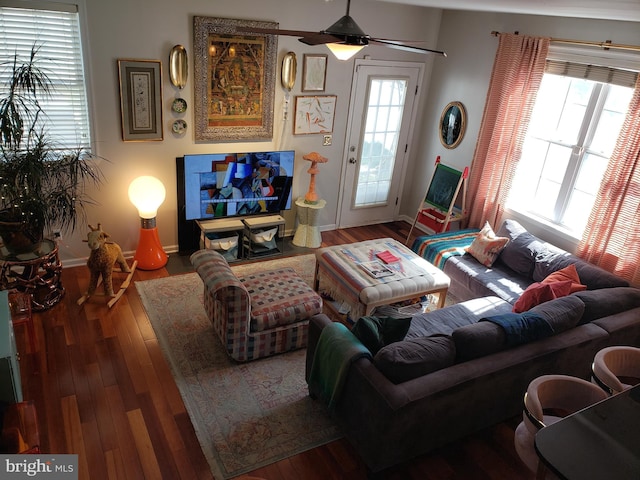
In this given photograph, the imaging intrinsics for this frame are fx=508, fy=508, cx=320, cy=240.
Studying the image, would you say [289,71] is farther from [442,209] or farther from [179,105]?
[442,209]

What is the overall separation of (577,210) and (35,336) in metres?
4.67

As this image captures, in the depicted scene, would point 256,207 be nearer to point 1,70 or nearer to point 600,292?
point 1,70

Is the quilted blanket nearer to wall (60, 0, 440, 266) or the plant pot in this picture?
wall (60, 0, 440, 266)

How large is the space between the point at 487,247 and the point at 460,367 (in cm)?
205

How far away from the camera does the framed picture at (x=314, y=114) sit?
206 inches

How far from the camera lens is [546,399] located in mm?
2377

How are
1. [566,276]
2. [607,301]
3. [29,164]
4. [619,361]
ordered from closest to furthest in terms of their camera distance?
[619,361] < [607,301] < [29,164] < [566,276]

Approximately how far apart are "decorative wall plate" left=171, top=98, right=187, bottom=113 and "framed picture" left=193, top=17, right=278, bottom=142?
119 mm

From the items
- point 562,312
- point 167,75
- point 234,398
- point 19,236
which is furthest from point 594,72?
point 19,236

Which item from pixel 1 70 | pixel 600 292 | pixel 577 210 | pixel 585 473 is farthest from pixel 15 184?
pixel 577 210

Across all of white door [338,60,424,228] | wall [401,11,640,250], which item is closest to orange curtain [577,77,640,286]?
wall [401,11,640,250]

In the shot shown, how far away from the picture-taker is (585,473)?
1705mm

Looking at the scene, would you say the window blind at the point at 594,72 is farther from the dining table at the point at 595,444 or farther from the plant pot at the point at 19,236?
the plant pot at the point at 19,236

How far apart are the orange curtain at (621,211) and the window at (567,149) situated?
24 cm
